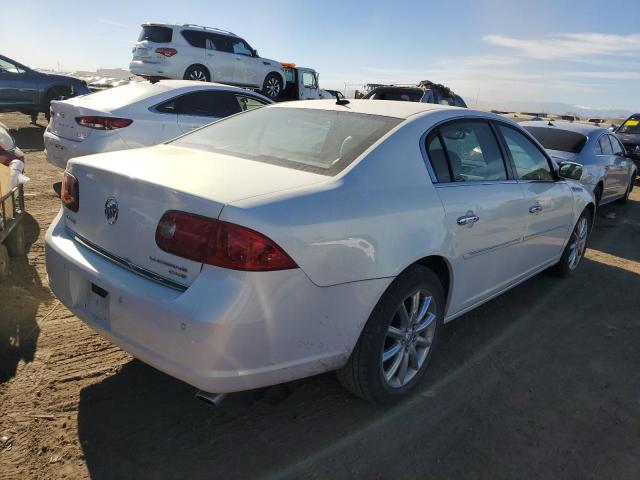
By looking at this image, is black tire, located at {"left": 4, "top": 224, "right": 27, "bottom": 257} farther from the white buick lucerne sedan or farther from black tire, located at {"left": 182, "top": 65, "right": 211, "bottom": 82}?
black tire, located at {"left": 182, "top": 65, "right": 211, "bottom": 82}

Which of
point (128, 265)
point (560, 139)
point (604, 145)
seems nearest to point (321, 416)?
point (128, 265)

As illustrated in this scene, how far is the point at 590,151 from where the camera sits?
749cm

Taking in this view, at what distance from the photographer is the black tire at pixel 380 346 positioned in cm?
255

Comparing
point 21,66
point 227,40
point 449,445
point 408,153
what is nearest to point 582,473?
point 449,445

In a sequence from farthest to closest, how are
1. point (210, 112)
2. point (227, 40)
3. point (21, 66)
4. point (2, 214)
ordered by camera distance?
point (227, 40) → point (21, 66) → point (210, 112) → point (2, 214)

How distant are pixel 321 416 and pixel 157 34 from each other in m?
14.1

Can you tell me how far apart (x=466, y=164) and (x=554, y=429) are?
1620 millimetres

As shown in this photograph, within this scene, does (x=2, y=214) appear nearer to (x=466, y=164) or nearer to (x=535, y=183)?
(x=466, y=164)

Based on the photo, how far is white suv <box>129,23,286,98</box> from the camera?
46.6 feet

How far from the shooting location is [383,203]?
8.26ft

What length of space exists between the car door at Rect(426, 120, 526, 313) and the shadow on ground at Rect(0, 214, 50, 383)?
257 centimetres

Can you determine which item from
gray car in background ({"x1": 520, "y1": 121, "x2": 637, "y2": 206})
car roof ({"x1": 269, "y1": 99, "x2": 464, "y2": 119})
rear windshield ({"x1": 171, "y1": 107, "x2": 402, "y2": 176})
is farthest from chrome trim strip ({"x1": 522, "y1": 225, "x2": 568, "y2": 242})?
gray car in background ({"x1": 520, "y1": 121, "x2": 637, "y2": 206})

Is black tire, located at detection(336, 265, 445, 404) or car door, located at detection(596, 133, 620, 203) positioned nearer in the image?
black tire, located at detection(336, 265, 445, 404)

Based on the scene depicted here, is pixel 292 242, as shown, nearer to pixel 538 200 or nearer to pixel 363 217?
pixel 363 217
